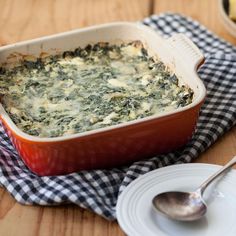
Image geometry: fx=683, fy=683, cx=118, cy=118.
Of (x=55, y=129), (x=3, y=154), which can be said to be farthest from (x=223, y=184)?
(x=3, y=154)

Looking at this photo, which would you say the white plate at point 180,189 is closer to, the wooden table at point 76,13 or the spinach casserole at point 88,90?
the spinach casserole at point 88,90

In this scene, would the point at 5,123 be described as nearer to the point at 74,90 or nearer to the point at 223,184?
the point at 74,90

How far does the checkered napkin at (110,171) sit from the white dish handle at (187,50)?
14 cm

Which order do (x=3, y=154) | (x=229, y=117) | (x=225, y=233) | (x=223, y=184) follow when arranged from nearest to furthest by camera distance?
1. (x=225, y=233)
2. (x=223, y=184)
3. (x=3, y=154)
4. (x=229, y=117)

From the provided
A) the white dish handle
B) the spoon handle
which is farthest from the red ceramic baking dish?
the spoon handle

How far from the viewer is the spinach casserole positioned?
4.81 ft

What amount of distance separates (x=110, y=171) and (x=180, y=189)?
0.53ft

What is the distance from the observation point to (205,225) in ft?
4.19

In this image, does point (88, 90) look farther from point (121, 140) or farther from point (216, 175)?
point (216, 175)

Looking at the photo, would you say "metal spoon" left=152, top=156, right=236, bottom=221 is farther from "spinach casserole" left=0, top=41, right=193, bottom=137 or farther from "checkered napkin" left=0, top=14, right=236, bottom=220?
"spinach casserole" left=0, top=41, right=193, bottom=137

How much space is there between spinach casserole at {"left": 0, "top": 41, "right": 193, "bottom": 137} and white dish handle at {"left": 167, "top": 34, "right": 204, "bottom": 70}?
0.06m

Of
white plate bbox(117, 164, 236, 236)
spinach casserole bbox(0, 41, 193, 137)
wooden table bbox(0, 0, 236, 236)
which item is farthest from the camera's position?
wooden table bbox(0, 0, 236, 236)

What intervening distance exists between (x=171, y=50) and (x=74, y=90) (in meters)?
0.25

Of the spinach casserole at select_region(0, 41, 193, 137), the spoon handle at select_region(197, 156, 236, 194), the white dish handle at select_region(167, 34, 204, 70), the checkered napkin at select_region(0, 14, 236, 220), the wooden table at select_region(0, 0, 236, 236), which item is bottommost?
the wooden table at select_region(0, 0, 236, 236)
